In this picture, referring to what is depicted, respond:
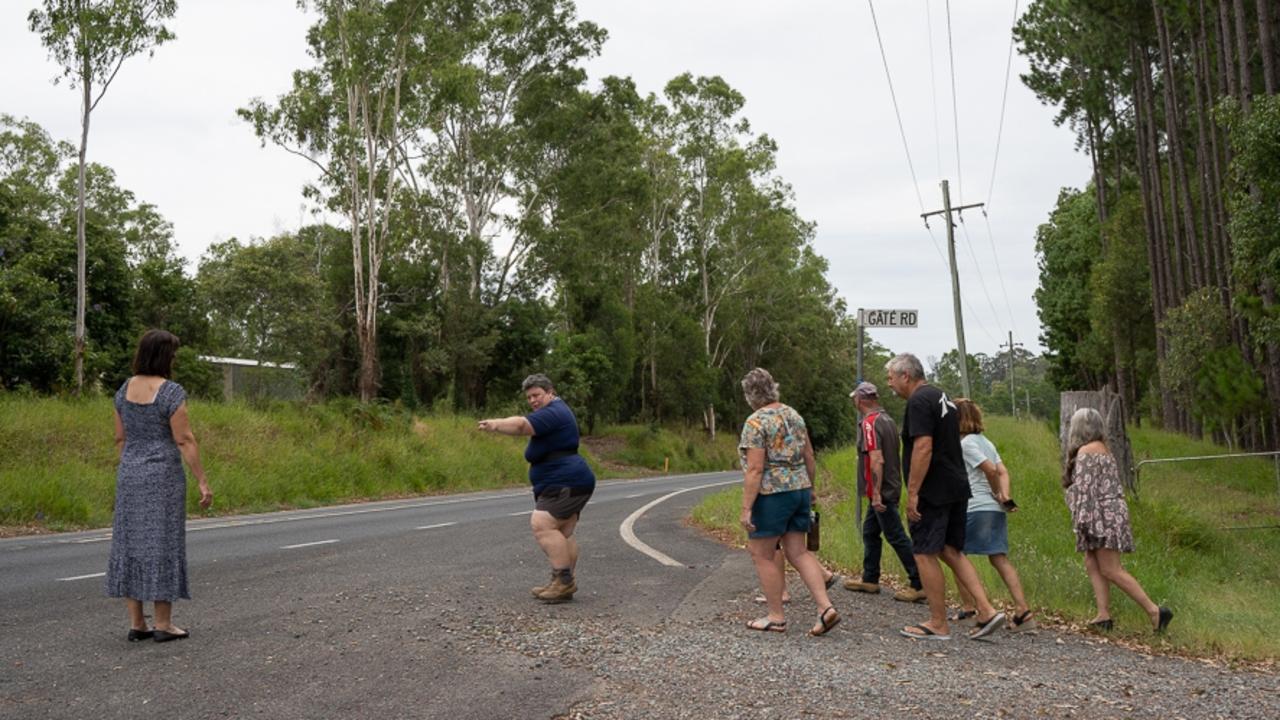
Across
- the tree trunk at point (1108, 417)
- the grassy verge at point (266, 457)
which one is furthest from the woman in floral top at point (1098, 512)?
the grassy verge at point (266, 457)

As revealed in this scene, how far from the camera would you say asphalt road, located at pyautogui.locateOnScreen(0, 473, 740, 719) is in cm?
532

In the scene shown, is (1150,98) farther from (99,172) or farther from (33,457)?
(99,172)

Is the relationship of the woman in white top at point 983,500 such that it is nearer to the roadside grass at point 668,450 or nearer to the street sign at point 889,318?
the street sign at point 889,318

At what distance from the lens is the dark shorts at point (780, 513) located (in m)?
7.25

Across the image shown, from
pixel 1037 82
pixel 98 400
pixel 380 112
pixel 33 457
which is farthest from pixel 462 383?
pixel 1037 82

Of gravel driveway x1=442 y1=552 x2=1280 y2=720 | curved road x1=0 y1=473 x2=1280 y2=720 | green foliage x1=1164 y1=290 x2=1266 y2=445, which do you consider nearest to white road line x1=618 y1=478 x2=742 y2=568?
curved road x1=0 y1=473 x2=1280 y2=720

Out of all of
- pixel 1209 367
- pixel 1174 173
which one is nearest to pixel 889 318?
pixel 1209 367

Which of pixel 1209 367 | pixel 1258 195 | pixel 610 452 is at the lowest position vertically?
pixel 610 452

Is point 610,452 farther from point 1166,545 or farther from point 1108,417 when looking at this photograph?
point 1108,417

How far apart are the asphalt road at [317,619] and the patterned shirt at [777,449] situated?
4.47ft

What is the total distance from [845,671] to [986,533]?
106 inches

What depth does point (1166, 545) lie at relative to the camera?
14.8 m

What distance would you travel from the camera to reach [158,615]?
666cm

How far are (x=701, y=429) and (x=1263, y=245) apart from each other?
4195cm
